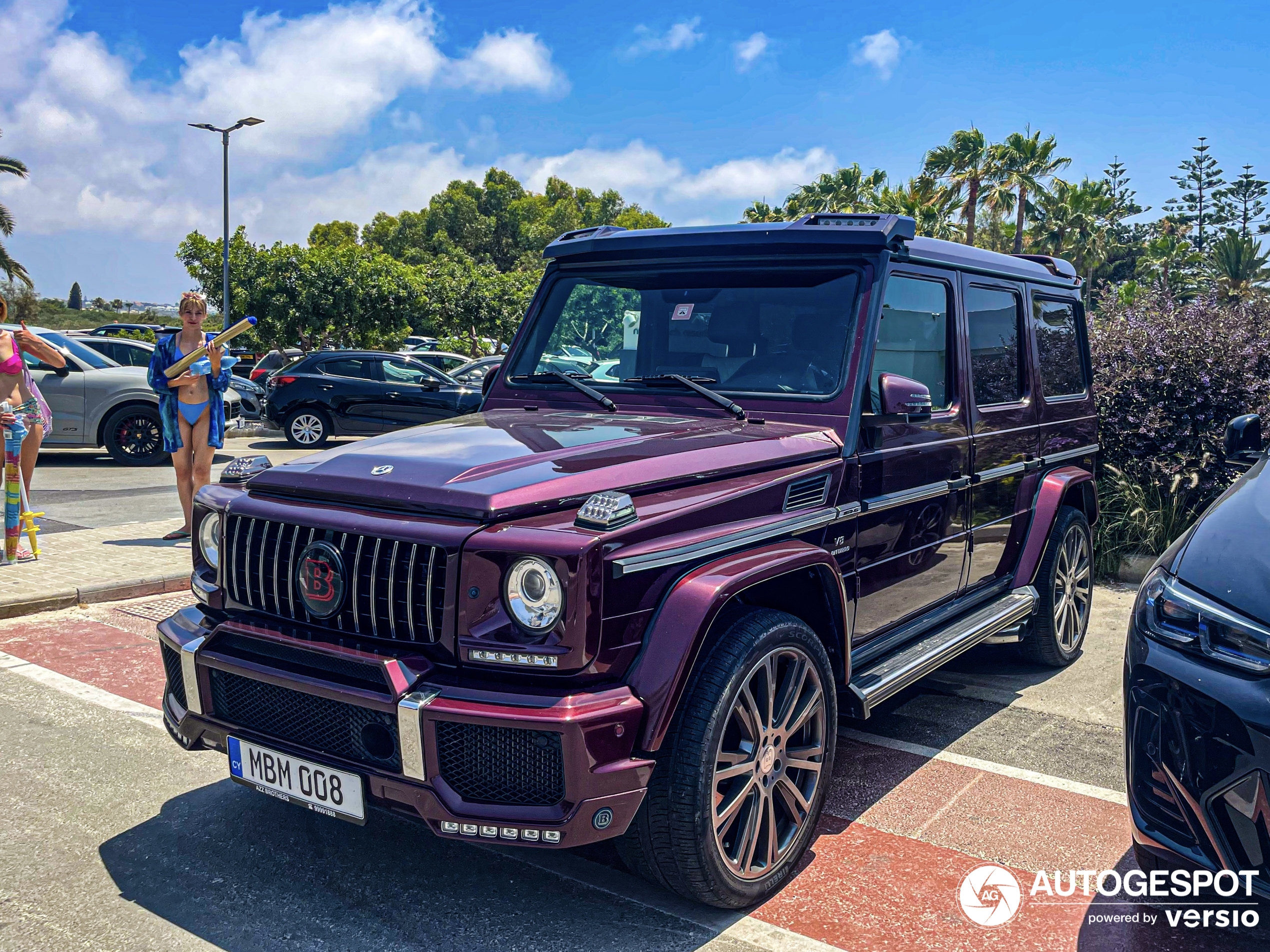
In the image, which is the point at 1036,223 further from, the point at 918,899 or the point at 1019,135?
the point at 918,899

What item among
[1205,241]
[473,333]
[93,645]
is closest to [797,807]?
[93,645]

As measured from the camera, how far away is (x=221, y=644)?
3250 millimetres

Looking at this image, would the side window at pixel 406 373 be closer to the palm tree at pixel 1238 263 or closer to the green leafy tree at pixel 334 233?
the palm tree at pixel 1238 263

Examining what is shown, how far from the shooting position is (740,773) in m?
3.09

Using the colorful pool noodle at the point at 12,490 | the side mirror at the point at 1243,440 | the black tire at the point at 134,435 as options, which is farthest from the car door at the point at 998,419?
the black tire at the point at 134,435

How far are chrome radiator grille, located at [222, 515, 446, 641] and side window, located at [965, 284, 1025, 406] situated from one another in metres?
3.04

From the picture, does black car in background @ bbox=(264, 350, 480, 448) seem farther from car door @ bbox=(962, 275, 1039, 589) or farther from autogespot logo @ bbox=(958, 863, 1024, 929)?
autogespot logo @ bbox=(958, 863, 1024, 929)

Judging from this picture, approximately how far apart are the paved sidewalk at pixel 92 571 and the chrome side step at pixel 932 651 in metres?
5.23

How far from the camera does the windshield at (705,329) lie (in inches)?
161

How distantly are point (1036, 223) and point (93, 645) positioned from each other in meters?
56.0

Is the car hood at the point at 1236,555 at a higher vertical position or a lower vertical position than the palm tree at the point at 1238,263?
lower

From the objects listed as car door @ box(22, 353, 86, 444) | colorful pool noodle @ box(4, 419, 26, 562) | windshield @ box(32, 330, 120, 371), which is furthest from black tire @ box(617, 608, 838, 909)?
windshield @ box(32, 330, 120, 371)

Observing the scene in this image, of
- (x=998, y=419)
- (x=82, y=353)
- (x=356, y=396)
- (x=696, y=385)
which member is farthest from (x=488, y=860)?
(x=356, y=396)

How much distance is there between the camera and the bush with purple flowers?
830 centimetres
